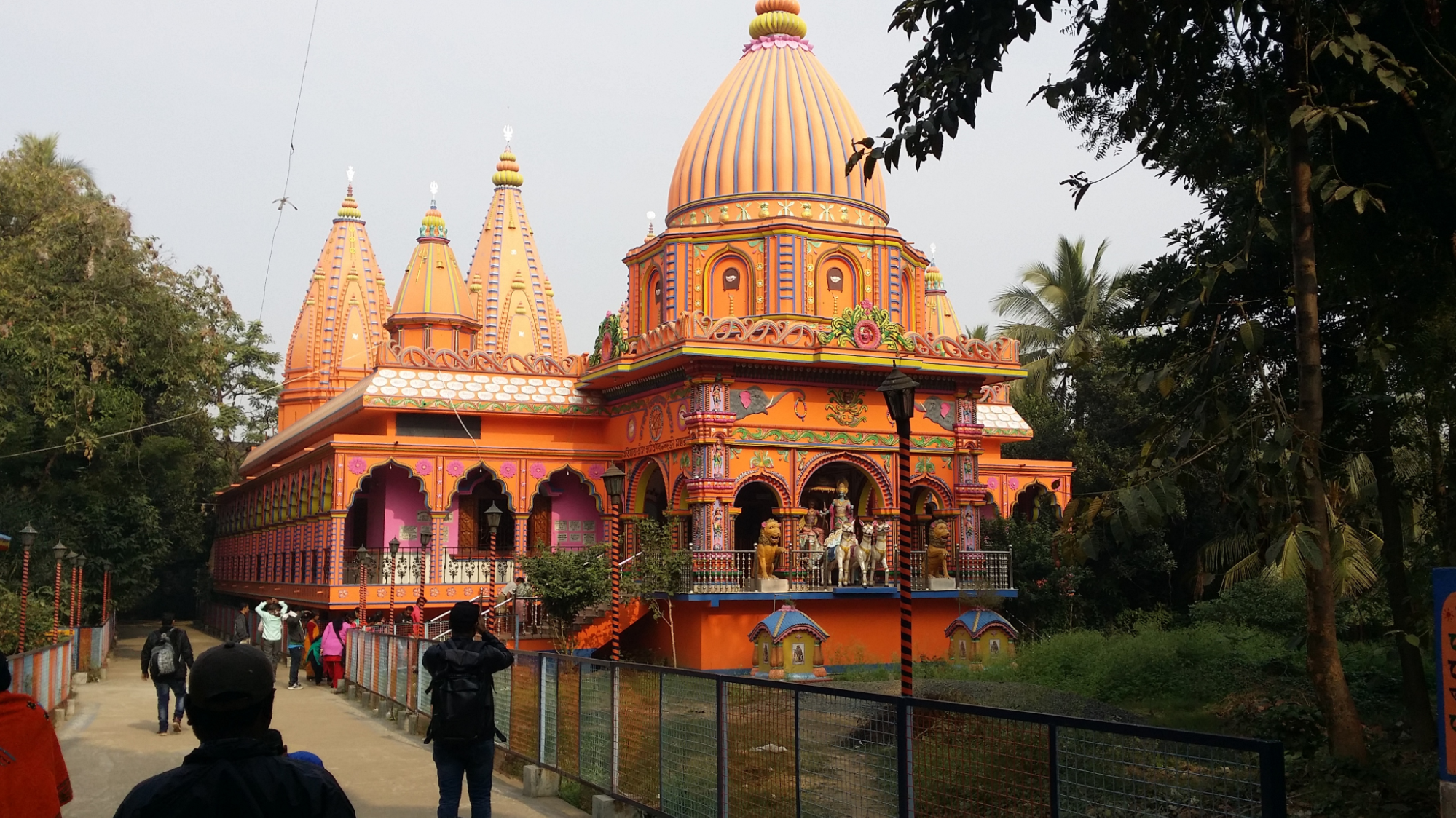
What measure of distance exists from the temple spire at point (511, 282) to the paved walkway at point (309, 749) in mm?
22233

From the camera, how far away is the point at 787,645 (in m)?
22.2

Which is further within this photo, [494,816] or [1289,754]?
[1289,754]

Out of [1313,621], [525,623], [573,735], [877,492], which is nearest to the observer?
[1313,621]

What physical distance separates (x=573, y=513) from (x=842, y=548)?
7.57 meters

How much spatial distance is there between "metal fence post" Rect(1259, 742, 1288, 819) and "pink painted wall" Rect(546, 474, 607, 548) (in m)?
24.0

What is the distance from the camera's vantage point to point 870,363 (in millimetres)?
24562

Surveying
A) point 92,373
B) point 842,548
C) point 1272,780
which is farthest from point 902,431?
point 92,373

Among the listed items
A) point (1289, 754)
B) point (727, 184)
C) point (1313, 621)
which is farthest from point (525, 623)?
point (1313, 621)

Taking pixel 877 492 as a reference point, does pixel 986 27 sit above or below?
above

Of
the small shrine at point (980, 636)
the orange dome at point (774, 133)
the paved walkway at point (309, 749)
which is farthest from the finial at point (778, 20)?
the paved walkway at point (309, 749)

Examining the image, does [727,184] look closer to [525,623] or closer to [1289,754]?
[525,623]

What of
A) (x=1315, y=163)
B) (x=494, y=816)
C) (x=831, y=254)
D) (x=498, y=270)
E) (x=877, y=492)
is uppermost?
(x=498, y=270)

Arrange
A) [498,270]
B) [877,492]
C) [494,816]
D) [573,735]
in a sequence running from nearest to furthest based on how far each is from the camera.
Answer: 1. [494,816]
2. [573,735]
3. [877,492]
4. [498,270]

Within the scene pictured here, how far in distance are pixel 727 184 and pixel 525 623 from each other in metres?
9.73
